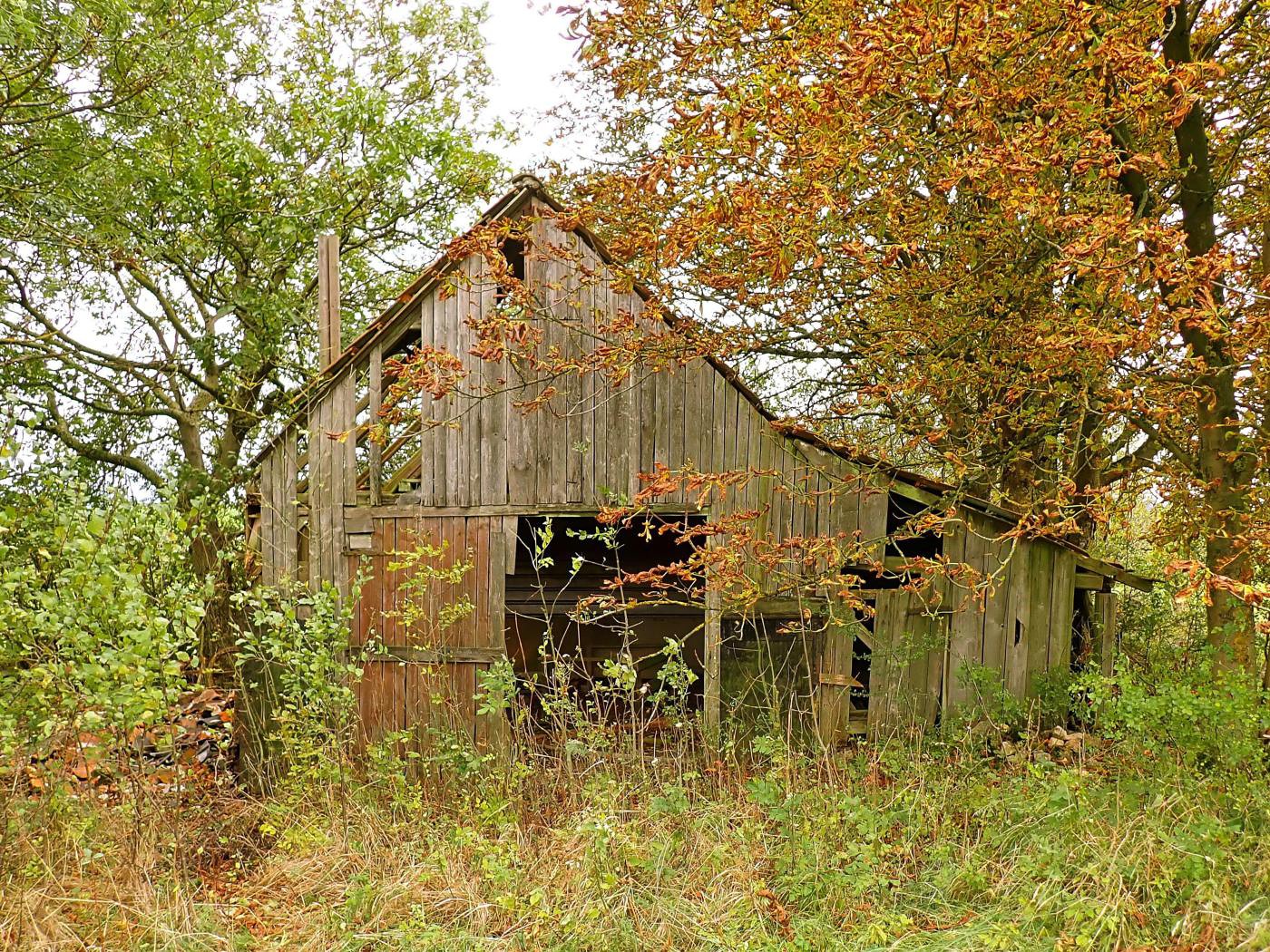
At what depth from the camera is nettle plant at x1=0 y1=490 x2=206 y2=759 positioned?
428 cm

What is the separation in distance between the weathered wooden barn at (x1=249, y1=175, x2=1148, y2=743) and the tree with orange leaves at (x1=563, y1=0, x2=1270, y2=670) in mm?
662

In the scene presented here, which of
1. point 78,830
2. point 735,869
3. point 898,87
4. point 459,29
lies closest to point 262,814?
point 78,830

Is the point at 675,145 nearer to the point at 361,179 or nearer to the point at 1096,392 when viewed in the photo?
the point at 1096,392

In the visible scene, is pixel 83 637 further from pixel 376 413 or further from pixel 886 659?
pixel 886 659

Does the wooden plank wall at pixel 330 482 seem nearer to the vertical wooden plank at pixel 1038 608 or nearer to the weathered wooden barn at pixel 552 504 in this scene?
the weathered wooden barn at pixel 552 504

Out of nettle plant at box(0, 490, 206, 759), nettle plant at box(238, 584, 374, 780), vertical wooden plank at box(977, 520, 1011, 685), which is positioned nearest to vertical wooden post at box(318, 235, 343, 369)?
nettle plant at box(238, 584, 374, 780)

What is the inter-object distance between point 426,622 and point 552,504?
1515 mm

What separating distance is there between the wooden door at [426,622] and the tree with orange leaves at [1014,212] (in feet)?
9.25

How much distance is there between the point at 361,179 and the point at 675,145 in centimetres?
973

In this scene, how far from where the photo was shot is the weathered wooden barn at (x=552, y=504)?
768 centimetres

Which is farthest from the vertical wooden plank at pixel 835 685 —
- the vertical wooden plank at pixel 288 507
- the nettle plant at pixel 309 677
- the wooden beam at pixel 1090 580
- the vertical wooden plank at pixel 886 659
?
the vertical wooden plank at pixel 288 507

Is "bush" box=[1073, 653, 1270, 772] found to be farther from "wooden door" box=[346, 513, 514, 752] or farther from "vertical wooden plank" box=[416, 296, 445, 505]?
"vertical wooden plank" box=[416, 296, 445, 505]

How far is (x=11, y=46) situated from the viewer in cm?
866

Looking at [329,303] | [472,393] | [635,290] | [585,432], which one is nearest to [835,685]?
[585,432]
